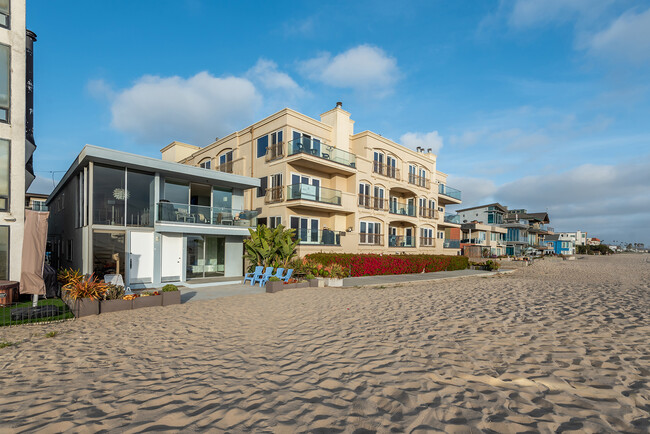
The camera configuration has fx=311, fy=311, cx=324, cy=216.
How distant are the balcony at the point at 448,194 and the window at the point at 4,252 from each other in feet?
118

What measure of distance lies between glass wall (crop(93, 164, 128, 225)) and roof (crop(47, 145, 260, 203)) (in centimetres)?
49

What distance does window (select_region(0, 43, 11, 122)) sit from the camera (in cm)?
1248

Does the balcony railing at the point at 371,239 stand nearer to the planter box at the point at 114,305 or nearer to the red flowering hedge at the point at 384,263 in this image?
the red flowering hedge at the point at 384,263

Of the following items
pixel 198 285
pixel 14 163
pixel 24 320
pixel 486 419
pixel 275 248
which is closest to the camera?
pixel 486 419

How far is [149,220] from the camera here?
15289 millimetres

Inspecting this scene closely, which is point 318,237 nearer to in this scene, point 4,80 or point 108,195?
point 108,195

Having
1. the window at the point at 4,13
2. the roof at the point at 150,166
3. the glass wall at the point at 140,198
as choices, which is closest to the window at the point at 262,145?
the roof at the point at 150,166

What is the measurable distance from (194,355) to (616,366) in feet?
24.4

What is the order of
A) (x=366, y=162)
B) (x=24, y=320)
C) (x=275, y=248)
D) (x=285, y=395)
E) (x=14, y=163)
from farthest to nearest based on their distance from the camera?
(x=366, y=162) < (x=275, y=248) < (x=14, y=163) < (x=24, y=320) < (x=285, y=395)

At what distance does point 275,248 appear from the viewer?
17.5m

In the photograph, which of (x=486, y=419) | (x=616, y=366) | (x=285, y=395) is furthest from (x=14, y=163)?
(x=616, y=366)

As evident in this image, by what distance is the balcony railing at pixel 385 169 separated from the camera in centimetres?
2783

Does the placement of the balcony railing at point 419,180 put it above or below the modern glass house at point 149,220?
above

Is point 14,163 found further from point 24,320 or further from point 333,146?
point 333,146
